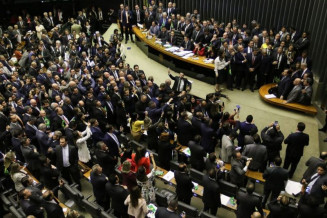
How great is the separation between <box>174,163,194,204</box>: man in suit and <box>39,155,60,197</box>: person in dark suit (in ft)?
7.95

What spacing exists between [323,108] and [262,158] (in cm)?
393

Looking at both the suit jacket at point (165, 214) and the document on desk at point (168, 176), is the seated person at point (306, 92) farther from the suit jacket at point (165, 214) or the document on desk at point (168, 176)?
→ the suit jacket at point (165, 214)

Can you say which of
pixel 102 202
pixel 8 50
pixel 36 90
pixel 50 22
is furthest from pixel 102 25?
pixel 102 202

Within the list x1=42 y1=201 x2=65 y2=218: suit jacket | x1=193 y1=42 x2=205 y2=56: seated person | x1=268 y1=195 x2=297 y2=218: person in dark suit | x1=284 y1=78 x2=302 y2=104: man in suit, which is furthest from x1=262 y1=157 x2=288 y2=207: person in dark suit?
x1=193 y1=42 x2=205 y2=56: seated person

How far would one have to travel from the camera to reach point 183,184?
19.3ft

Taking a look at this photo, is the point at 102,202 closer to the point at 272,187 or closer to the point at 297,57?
the point at 272,187

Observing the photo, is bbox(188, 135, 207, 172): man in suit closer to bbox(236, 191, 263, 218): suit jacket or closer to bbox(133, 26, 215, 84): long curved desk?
bbox(236, 191, 263, 218): suit jacket

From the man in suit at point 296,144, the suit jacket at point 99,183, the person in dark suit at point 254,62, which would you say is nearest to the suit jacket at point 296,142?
the man in suit at point 296,144

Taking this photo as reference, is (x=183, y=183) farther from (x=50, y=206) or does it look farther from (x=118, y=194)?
(x=50, y=206)

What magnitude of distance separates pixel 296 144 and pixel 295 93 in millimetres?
3056

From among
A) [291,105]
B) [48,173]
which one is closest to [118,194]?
[48,173]

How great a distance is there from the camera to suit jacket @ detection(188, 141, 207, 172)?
6510 mm

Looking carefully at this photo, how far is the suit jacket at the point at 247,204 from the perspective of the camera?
5195mm

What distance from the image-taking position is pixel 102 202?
6.31 m
